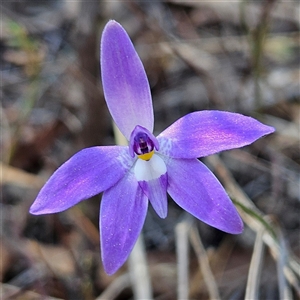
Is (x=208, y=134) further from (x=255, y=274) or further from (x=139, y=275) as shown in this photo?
(x=139, y=275)

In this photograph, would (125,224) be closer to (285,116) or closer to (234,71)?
(285,116)

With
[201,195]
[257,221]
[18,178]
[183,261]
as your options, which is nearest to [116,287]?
[183,261]

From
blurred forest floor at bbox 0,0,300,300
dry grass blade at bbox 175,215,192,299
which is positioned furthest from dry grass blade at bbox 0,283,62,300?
dry grass blade at bbox 175,215,192,299

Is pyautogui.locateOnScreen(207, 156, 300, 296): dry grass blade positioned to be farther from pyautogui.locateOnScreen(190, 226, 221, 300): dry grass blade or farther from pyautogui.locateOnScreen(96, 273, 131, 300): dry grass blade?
pyautogui.locateOnScreen(96, 273, 131, 300): dry grass blade

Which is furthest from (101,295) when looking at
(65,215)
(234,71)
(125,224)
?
(234,71)

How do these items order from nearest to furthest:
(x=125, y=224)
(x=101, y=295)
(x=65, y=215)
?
(x=125, y=224) → (x=101, y=295) → (x=65, y=215)

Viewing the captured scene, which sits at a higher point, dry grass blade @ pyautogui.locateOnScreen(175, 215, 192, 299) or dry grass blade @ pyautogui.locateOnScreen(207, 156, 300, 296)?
dry grass blade @ pyautogui.locateOnScreen(207, 156, 300, 296)
